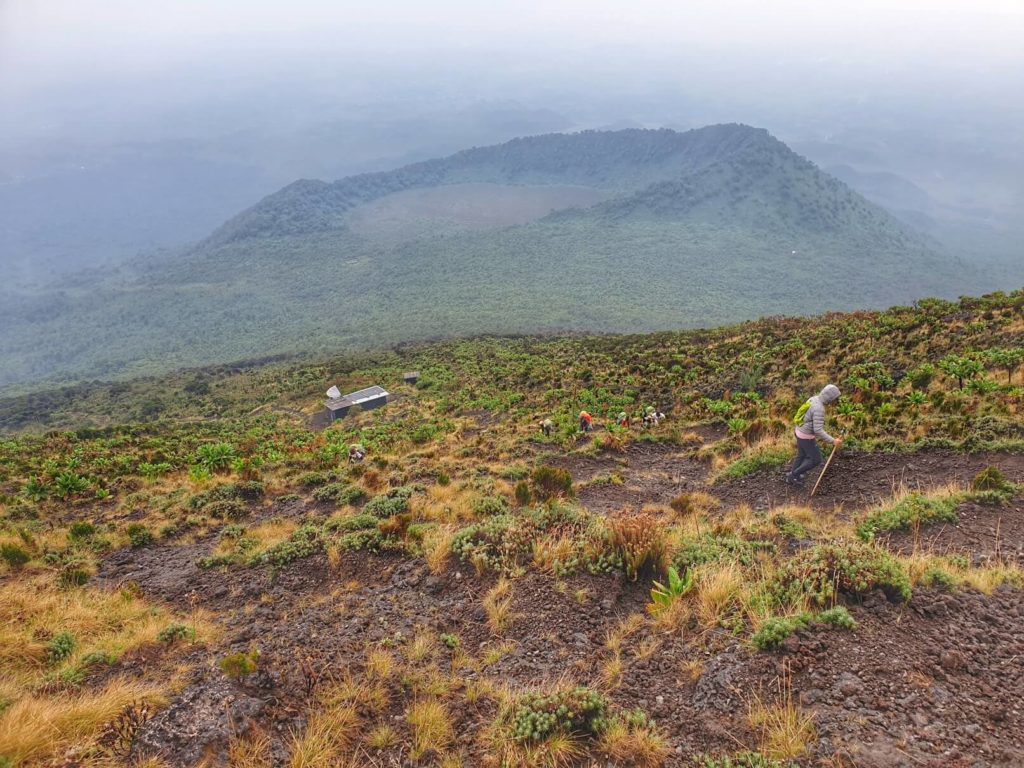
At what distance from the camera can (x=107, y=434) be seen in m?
25.3

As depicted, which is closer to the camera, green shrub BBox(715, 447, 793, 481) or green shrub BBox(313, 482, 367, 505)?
green shrub BBox(715, 447, 793, 481)

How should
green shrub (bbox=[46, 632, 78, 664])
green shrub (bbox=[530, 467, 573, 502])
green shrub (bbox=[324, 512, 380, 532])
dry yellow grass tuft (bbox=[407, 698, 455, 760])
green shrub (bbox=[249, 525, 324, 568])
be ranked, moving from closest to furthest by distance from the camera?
dry yellow grass tuft (bbox=[407, 698, 455, 760]) → green shrub (bbox=[46, 632, 78, 664]) → green shrub (bbox=[249, 525, 324, 568]) → green shrub (bbox=[324, 512, 380, 532]) → green shrub (bbox=[530, 467, 573, 502])

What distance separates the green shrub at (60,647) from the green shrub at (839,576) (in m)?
7.29

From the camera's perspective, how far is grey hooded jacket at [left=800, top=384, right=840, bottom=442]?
895 centimetres

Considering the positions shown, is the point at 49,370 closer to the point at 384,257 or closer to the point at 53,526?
the point at 384,257

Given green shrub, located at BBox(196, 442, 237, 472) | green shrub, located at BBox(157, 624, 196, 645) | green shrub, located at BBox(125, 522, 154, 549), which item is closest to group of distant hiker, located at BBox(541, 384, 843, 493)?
green shrub, located at BBox(157, 624, 196, 645)

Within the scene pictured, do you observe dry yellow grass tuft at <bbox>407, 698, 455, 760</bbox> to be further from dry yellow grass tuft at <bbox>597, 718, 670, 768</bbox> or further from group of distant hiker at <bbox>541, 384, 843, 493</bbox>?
group of distant hiker at <bbox>541, 384, 843, 493</bbox>

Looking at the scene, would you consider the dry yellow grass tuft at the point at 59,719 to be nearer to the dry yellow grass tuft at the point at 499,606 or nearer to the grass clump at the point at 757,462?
the dry yellow grass tuft at the point at 499,606

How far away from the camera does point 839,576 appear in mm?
5086

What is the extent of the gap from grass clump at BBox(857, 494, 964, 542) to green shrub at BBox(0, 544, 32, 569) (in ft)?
40.4

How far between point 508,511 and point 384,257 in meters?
156

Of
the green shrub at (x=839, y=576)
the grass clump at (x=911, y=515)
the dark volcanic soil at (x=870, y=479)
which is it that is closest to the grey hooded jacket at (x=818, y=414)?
the dark volcanic soil at (x=870, y=479)

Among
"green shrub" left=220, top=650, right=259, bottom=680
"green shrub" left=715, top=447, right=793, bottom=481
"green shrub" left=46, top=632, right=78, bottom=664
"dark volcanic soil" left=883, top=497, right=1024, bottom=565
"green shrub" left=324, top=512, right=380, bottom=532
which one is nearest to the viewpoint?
"green shrub" left=220, top=650, right=259, bottom=680

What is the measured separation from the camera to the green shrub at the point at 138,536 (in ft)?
31.4
